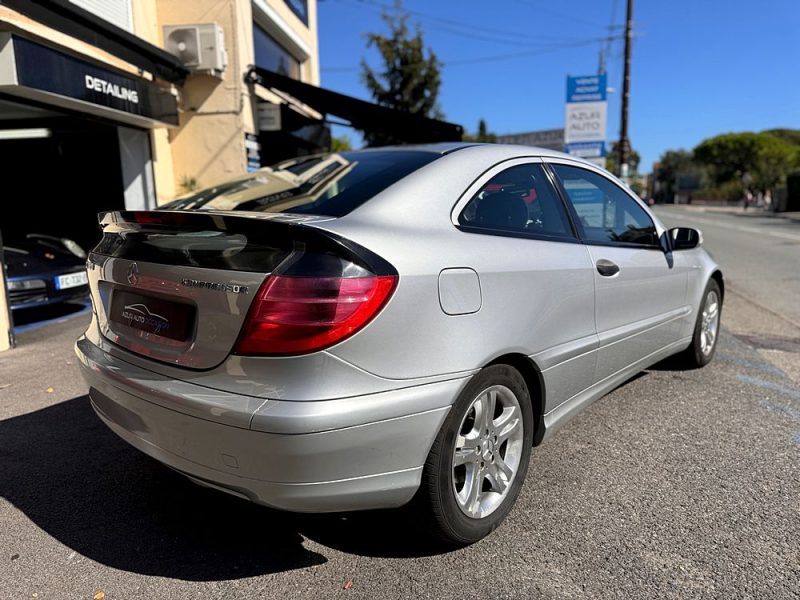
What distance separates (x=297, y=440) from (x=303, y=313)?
0.40 metres

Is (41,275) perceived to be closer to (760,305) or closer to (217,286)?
(217,286)

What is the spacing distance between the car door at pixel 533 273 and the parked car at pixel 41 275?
515cm

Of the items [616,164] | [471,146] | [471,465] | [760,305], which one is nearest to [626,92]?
[616,164]

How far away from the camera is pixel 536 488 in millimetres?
2910

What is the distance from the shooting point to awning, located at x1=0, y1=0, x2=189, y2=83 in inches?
235

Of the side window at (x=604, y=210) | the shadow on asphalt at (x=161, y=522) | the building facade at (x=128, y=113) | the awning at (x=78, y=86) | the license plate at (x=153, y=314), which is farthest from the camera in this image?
the building facade at (x=128, y=113)

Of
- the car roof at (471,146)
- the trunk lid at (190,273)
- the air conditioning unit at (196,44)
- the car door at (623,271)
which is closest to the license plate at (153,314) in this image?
the trunk lid at (190,273)

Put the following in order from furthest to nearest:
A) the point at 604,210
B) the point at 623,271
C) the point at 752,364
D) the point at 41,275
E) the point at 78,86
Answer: the point at 78,86, the point at 41,275, the point at 752,364, the point at 604,210, the point at 623,271

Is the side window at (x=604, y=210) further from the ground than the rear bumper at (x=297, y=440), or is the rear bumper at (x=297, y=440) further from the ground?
the side window at (x=604, y=210)

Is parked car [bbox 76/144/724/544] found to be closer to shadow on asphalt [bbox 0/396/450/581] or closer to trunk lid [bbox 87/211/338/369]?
trunk lid [bbox 87/211/338/369]

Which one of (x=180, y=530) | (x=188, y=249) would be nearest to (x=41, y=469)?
(x=180, y=530)

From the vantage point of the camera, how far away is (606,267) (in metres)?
3.16

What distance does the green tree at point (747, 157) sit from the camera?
61750 millimetres

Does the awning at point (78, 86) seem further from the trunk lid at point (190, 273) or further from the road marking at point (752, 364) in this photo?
the road marking at point (752, 364)
